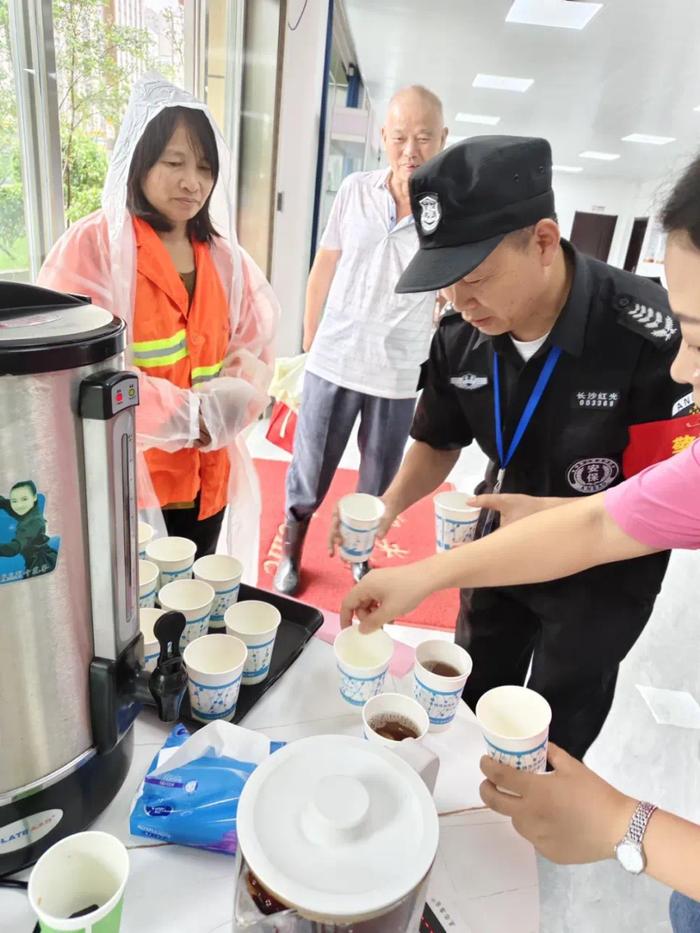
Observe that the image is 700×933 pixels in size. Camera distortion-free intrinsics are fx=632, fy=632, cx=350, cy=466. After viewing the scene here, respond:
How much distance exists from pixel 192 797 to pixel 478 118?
10564 mm

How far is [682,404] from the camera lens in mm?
1103

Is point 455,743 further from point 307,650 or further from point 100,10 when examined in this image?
point 100,10

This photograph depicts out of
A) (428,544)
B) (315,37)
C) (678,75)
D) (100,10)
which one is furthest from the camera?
(678,75)

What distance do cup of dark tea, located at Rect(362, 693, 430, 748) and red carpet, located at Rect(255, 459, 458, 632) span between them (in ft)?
4.90

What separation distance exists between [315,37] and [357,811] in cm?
427

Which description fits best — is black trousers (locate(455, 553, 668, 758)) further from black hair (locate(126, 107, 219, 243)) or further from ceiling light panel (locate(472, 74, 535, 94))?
ceiling light panel (locate(472, 74, 535, 94))

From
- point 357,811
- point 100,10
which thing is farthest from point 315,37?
point 357,811

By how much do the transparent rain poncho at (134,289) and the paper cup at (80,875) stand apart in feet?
2.52

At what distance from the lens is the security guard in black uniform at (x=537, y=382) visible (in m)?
0.99

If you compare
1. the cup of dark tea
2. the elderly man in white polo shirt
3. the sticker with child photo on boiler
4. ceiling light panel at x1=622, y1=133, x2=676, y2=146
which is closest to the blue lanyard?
the cup of dark tea

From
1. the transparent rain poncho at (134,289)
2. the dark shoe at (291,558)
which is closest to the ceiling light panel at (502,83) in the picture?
the dark shoe at (291,558)

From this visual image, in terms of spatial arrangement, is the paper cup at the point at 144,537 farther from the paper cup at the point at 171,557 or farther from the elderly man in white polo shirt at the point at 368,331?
the elderly man in white polo shirt at the point at 368,331

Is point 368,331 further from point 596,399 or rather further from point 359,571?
point 596,399

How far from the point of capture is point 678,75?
19.5ft
